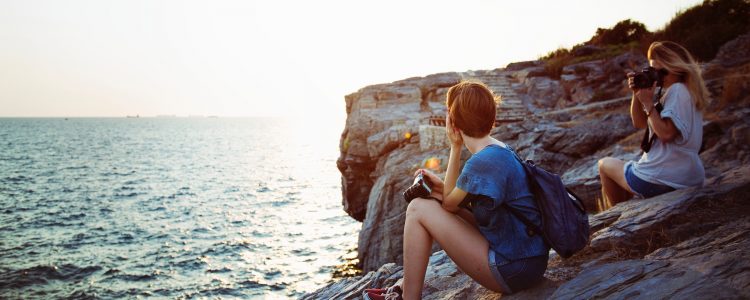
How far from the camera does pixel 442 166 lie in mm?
14773

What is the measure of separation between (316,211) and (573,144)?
2259cm

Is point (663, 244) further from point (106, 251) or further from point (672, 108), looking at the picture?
point (106, 251)

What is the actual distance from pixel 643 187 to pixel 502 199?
3.29 metres

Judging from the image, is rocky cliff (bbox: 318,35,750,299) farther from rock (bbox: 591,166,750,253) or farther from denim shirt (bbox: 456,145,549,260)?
denim shirt (bbox: 456,145,549,260)

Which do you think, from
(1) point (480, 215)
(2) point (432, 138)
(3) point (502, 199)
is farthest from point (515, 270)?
(2) point (432, 138)

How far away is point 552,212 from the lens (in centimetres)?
299

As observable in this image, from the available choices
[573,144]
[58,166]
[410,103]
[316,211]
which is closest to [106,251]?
[316,211]

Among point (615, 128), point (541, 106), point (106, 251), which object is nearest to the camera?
point (615, 128)

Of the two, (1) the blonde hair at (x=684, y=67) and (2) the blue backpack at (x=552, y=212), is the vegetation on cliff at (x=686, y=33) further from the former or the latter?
(2) the blue backpack at (x=552, y=212)

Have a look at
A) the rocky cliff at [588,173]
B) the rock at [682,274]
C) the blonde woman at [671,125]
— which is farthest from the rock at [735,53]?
the rock at [682,274]

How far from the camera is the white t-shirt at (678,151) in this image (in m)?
4.54

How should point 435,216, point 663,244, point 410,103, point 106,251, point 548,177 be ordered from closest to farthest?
point 548,177
point 435,216
point 663,244
point 106,251
point 410,103

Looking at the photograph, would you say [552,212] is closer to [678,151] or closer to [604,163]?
[678,151]

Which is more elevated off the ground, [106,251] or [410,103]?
Result: [410,103]
